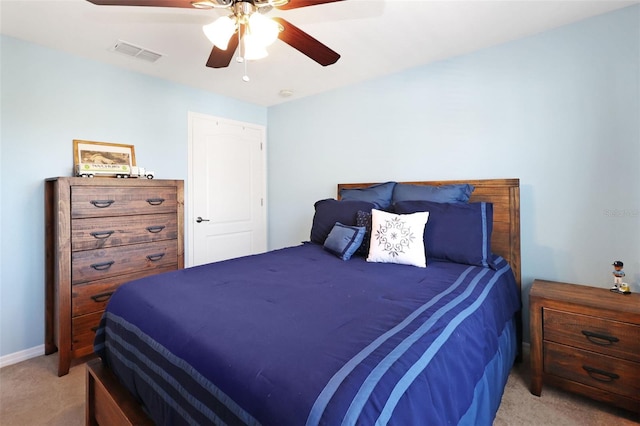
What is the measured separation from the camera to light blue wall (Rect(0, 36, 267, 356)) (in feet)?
7.40

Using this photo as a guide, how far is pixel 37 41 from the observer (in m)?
2.30

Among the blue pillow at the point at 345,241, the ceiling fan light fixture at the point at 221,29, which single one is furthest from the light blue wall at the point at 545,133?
the ceiling fan light fixture at the point at 221,29

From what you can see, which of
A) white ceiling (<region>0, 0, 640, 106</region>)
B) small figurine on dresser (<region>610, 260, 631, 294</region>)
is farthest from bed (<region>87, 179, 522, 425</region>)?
white ceiling (<region>0, 0, 640, 106</region>)

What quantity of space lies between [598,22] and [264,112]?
3.27 metres

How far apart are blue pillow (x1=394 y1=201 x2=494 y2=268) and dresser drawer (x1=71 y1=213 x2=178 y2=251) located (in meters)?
2.15

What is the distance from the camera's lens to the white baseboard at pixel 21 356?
7.38 ft

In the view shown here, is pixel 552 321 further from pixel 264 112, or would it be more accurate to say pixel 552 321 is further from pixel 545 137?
pixel 264 112

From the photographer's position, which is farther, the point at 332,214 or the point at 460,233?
the point at 332,214

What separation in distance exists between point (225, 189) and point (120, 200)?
1349 mm

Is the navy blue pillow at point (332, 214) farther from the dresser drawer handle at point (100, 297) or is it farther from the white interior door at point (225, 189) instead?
the dresser drawer handle at point (100, 297)

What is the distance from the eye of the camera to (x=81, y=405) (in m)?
1.81

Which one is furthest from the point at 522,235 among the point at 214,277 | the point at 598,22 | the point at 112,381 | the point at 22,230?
the point at 22,230

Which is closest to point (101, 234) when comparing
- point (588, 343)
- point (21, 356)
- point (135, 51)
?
point (21, 356)

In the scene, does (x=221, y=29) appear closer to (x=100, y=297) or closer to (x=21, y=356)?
(x=100, y=297)
